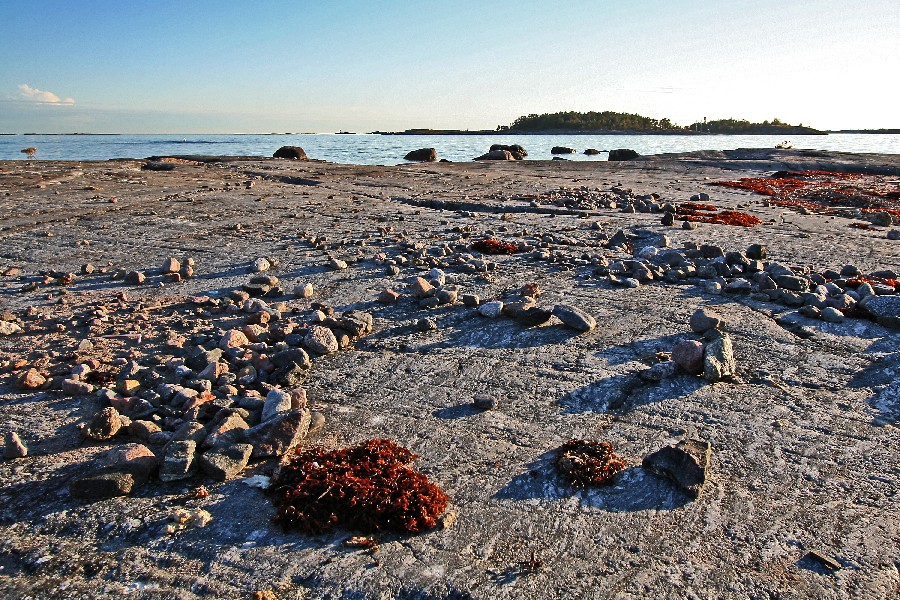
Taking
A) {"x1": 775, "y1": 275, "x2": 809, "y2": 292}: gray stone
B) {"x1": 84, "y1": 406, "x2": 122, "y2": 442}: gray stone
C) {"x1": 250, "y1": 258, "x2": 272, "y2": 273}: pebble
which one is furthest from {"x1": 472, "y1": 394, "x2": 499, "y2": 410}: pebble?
{"x1": 250, "y1": 258, "x2": 272, "y2": 273}: pebble

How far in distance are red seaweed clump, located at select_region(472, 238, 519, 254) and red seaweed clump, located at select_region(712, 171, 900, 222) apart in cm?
789

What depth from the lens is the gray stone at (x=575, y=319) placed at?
4.52 meters

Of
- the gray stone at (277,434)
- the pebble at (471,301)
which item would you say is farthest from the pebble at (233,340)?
the pebble at (471,301)

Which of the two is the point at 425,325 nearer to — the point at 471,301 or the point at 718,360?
the point at 471,301

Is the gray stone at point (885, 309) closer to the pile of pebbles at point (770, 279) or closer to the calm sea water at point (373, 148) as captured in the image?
the pile of pebbles at point (770, 279)

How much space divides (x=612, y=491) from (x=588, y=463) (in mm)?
175

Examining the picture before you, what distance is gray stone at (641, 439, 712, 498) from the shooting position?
2543 mm

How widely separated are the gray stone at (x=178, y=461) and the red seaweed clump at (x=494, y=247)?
5.25m

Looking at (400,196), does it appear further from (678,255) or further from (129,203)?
(678,255)

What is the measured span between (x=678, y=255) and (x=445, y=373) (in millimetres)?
3886

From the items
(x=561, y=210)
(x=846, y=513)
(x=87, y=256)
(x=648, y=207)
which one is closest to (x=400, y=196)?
(x=561, y=210)

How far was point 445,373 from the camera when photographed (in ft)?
12.6

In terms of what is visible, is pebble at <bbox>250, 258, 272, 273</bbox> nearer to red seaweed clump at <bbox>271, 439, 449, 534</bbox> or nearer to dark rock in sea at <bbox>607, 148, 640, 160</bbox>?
red seaweed clump at <bbox>271, 439, 449, 534</bbox>

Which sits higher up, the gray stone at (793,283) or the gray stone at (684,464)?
the gray stone at (793,283)
